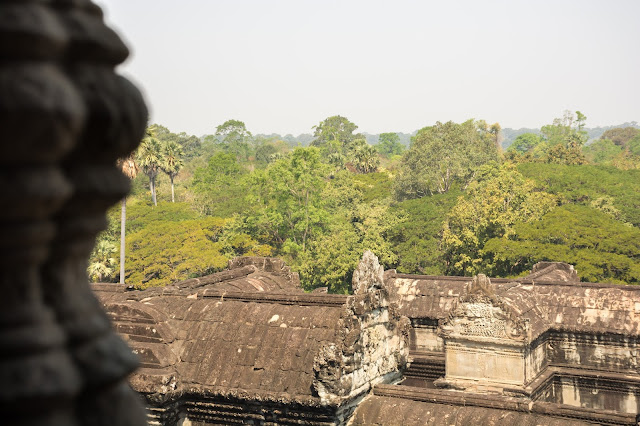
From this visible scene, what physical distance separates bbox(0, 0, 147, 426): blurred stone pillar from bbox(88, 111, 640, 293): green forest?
31.2 metres

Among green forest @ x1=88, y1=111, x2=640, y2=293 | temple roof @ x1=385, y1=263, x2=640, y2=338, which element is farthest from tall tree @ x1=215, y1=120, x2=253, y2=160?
temple roof @ x1=385, y1=263, x2=640, y2=338

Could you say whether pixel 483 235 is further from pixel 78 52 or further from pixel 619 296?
pixel 78 52

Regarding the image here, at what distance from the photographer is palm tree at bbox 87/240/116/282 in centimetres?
4153

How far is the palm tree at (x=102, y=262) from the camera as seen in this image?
136ft

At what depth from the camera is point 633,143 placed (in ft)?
483

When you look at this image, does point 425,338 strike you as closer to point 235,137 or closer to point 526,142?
point 235,137

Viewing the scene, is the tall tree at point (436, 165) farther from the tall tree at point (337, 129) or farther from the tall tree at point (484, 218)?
the tall tree at point (337, 129)

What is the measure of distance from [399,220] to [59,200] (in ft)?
164

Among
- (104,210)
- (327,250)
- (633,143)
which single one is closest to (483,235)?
(327,250)

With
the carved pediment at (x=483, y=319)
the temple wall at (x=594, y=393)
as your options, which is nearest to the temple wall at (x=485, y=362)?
the carved pediment at (x=483, y=319)

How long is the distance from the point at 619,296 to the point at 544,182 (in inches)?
1678

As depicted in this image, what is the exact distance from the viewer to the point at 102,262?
42.2 m

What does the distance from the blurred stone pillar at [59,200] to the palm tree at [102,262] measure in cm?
4062

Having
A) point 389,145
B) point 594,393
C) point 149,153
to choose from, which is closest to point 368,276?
point 594,393
